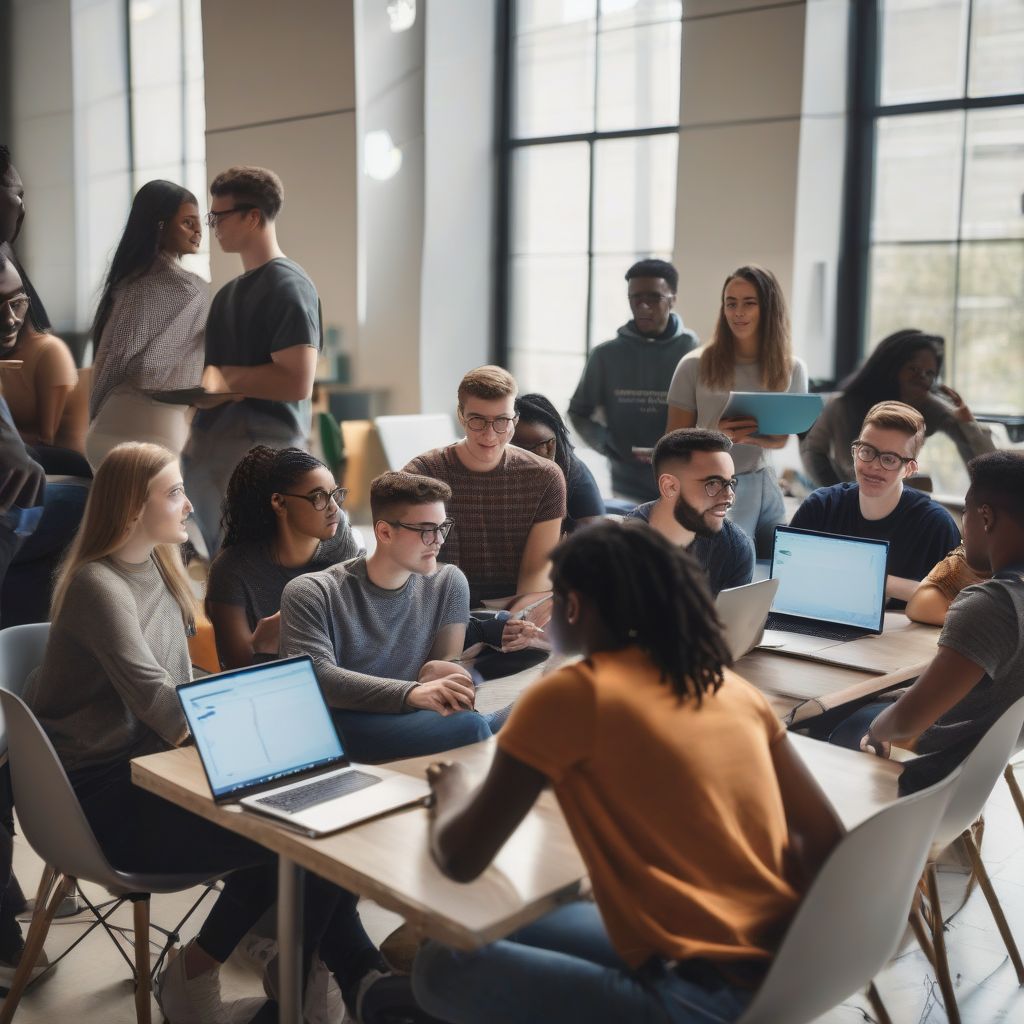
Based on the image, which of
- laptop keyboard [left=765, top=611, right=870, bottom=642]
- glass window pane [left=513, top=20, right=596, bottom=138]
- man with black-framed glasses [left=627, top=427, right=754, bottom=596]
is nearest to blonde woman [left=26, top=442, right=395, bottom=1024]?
man with black-framed glasses [left=627, top=427, right=754, bottom=596]

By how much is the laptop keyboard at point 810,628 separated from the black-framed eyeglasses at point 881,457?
546mm

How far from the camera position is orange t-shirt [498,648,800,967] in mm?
1713

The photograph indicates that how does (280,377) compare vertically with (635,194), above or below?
below

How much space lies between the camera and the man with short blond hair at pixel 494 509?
3.75 metres

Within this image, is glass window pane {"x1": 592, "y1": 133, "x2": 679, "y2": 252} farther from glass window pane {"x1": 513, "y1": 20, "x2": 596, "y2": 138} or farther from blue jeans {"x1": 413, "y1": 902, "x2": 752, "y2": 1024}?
blue jeans {"x1": 413, "y1": 902, "x2": 752, "y2": 1024}

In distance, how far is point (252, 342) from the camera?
3598mm

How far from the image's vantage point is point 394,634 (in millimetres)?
2848

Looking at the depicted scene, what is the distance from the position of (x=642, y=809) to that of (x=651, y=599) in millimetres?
299

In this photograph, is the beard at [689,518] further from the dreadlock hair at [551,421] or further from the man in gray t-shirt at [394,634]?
the dreadlock hair at [551,421]

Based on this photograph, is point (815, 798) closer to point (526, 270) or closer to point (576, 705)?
point (576, 705)

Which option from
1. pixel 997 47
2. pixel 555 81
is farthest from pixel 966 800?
pixel 555 81

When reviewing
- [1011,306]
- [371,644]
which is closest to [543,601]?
[371,644]

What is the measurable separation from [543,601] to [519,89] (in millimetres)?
4742

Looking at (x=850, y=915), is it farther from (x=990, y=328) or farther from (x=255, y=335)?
(x=990, y=328)
